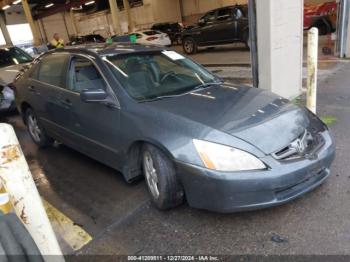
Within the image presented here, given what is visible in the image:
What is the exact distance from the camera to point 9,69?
7.98 metres

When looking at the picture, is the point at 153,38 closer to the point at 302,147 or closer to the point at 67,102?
the point at 67,102

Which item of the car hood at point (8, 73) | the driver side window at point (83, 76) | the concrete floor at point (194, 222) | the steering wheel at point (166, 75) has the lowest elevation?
the concrete floor at point (194, 222)


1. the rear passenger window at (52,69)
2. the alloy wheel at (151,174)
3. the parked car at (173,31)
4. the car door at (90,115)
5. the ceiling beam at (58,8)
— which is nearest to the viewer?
the alloy wheel at (151,174)

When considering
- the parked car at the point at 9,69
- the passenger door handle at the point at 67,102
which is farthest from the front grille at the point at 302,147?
the parked car at the point at 9,69

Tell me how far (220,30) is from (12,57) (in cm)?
897

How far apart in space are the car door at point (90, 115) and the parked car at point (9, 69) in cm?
392

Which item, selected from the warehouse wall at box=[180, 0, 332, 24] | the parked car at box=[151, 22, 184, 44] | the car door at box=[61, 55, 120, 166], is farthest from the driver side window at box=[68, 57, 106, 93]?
the warehouse wall at box=[180, 0, 332, 24]

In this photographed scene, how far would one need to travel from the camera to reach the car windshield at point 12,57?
28.4 feet

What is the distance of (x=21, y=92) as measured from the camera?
5.11 m

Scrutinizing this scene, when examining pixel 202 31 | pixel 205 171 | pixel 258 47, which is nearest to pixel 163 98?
pixel 205 171

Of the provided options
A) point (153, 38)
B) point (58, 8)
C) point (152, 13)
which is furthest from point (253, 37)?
point (58, 8)

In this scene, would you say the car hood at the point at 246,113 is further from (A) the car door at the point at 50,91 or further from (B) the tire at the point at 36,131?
(B) the tire at the point at 36,131

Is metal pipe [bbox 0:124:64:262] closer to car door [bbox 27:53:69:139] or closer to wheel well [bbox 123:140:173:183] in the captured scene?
wheel well [bbox 123:140:173:183]

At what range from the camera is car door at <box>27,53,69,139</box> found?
4.14 m
